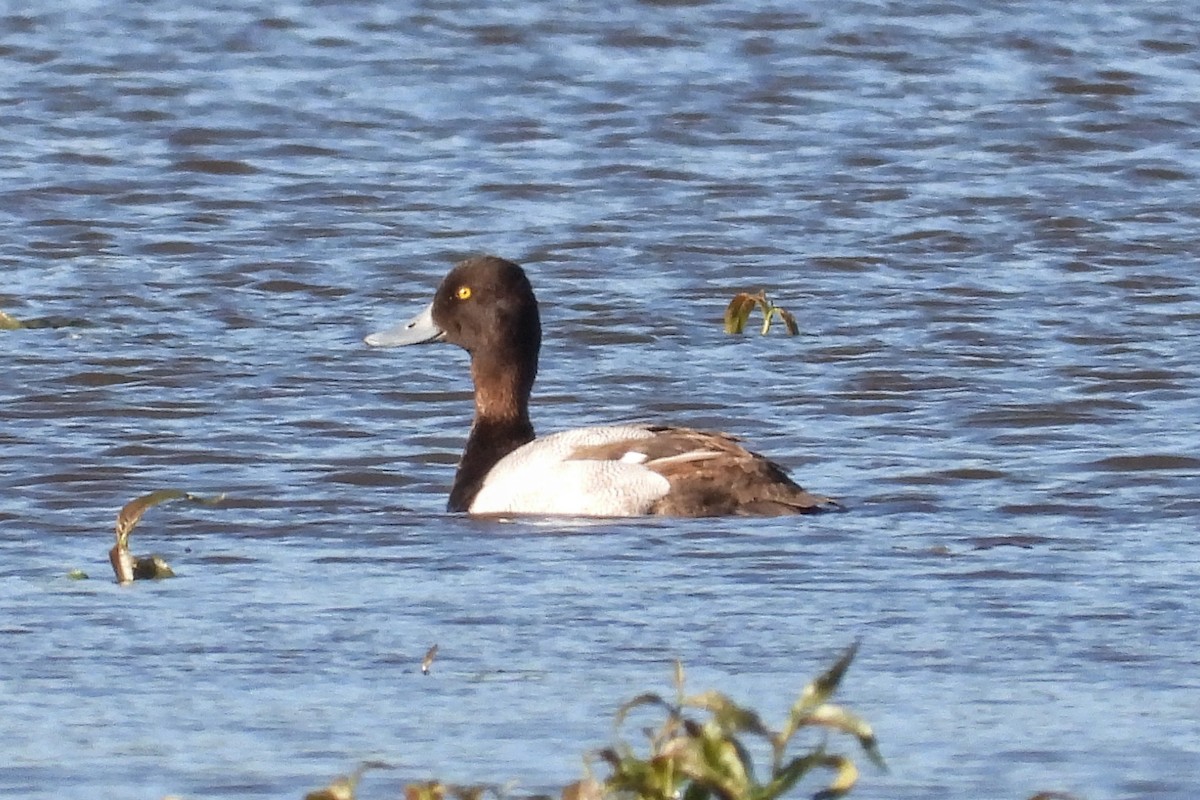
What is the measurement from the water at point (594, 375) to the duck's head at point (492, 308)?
1.64ft

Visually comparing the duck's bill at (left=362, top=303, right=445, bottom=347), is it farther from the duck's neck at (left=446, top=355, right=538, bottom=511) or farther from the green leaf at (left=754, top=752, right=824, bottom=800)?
the green leaf at (left=754, top=752, right=824, bottom=800)

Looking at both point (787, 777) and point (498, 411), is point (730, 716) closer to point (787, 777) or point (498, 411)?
point (787, 777)

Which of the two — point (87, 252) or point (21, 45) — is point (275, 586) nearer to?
point (87, 252)

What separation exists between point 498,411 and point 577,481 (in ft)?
3.17

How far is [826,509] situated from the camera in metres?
8.98

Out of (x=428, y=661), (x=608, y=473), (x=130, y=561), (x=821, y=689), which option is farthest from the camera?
(x=608, y=473)

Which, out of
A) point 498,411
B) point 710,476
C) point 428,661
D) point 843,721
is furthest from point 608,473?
point 843,721

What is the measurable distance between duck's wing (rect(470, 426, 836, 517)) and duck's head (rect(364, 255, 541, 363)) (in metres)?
0.82

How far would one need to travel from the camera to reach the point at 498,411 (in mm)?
10070

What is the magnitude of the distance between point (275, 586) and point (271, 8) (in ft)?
42.9

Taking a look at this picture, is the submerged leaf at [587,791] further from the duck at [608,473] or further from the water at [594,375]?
the duck at [608,473]

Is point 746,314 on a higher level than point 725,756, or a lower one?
lower

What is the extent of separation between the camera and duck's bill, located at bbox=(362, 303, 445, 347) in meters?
10.4

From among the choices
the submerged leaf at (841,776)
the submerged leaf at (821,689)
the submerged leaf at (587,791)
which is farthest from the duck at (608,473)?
the submerged leaf at (821,689)
